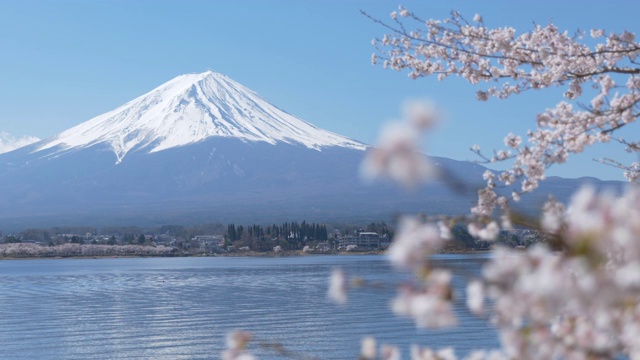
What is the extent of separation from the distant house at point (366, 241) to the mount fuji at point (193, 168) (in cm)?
1660

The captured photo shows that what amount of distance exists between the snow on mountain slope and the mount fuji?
161 millimetres

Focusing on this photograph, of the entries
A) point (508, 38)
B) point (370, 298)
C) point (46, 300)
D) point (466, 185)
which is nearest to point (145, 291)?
point (46, 300)

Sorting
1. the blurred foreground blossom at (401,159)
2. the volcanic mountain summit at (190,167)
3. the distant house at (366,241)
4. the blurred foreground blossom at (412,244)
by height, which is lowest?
the blurred foreground blossom at (412,244)

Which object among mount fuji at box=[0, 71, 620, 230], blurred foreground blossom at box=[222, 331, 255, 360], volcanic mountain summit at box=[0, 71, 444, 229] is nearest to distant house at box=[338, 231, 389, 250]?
mount fuji at box=[0, 71, 620, 230]

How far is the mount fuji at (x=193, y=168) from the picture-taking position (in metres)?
103

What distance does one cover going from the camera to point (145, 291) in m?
30.8

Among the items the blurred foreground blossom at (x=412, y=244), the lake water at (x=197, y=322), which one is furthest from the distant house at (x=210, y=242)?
the blurred foreground blossom at (x=412, y=244)

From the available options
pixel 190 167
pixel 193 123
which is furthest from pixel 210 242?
pixel 193 123

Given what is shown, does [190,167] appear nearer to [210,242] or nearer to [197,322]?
[210,242]

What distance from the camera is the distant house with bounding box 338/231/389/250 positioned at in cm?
6825

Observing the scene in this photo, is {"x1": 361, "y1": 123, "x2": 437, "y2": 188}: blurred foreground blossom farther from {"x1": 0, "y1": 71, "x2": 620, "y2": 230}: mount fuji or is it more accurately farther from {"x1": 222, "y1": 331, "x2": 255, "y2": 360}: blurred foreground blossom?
{"x1": 0, "y1": 71, "x2": 620, "y2": 230}: mount fuji

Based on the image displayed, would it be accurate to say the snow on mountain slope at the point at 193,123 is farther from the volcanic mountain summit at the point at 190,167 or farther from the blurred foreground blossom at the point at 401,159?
the blurred foreground blossom at the point at 401,159

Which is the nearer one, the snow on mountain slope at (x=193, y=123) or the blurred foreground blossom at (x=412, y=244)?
the blurred foreground blossom at (x=412, y=244)

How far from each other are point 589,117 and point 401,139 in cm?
319
